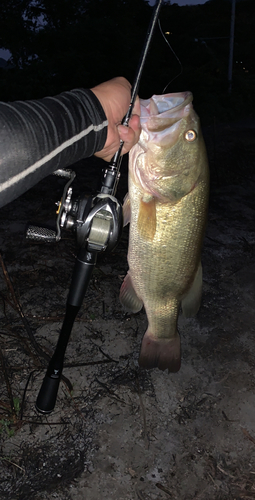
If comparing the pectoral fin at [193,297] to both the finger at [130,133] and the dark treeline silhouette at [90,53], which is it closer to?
the finger at [130,133]

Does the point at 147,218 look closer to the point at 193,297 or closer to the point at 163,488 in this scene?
the point at 193,297

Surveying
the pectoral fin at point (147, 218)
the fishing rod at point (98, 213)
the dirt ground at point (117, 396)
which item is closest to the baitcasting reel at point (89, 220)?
the fishing rod at point (98, 213)

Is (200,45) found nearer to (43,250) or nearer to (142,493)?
(43,250)

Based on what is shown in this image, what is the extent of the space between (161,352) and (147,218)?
1.05 m

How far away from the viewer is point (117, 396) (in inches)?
117

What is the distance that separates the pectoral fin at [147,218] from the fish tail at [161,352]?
0.83m

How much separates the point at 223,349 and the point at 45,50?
1152cm

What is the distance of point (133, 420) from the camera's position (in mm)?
2811

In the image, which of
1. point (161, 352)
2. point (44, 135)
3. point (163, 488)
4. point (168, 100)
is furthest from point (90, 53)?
point (163, 488)

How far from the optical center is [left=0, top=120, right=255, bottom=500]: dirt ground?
8.02 feet

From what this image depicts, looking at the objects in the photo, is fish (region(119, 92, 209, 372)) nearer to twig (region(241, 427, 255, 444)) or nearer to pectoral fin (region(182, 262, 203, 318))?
pectoral fin (region(182, 262, 203, 318))

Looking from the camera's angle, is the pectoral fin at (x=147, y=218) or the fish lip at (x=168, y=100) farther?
the pectoral fin at (x=147, y=218)

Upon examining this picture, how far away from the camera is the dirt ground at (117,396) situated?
2.45 m

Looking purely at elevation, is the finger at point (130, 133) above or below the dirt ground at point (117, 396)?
above
